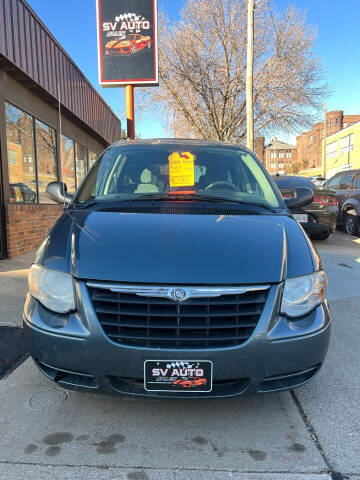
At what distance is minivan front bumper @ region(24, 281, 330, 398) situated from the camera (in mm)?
1924

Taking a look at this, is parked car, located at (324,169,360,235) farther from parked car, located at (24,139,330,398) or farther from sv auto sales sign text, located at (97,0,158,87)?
parked car, located at (24,139,330,398)

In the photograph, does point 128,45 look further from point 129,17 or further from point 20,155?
point 20,155

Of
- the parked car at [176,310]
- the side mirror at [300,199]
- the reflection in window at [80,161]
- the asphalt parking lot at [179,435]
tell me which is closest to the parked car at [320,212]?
the side mirror at [300,199]

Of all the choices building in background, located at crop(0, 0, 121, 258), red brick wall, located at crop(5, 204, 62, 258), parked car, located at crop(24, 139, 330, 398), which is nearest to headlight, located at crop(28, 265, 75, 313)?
parked car, located at crop(24, 139, 330, 398)

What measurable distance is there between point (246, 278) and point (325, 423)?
3.56ft

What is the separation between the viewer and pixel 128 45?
27.4 ft

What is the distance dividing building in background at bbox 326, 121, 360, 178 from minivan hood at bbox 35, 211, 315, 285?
142 feet

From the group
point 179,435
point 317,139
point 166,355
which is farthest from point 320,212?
point 317,139

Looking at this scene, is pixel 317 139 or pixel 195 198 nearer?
pixel 195 198

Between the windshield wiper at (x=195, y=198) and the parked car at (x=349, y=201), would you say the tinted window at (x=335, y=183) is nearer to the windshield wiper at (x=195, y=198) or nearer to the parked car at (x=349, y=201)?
the parked car at (x=349, y=201)

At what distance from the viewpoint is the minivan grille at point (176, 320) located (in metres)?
1.94

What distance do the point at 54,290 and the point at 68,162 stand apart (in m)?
9.30

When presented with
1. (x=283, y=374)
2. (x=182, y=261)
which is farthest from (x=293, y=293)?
(x=182, y=261)

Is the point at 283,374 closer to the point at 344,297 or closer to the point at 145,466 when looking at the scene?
the point at 145,466
